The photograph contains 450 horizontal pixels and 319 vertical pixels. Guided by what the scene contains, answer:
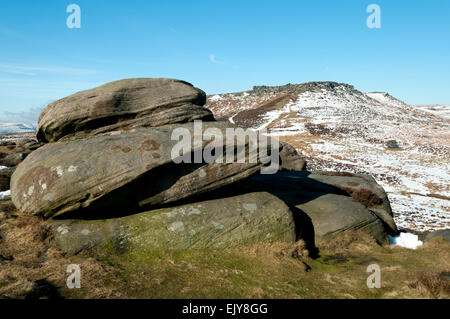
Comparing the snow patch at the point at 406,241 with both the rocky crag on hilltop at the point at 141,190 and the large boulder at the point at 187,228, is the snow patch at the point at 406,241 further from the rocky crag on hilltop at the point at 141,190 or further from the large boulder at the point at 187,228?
the large boulder at the point at 187,228

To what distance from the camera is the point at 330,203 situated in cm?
1955

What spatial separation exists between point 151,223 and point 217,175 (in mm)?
4303

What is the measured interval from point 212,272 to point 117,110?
11963 millimetres

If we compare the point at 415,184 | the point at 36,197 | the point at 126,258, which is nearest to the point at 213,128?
the point at 126,258

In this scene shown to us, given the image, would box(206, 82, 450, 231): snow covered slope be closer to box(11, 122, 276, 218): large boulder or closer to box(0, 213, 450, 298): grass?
box(0, 213, 450, 298): grass

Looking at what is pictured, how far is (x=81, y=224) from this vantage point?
1354 cm

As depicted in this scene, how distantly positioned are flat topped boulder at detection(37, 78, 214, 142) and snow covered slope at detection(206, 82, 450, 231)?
24.3 m

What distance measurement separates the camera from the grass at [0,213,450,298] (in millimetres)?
9992

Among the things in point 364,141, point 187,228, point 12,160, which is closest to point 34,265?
point 187,228

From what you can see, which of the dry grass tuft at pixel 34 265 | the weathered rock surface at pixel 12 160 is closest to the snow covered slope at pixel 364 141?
the dry grass tuft at pixel 34 265

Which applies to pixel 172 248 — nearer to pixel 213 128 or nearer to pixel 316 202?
pixel 213 128

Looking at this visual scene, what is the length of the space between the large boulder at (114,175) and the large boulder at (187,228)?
2.54 feet

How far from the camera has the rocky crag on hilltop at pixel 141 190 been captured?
13.4m

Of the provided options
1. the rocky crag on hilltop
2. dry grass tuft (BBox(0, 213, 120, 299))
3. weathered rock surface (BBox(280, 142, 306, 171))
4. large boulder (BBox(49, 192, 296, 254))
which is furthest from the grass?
weathered rock surface (BBox(280, 142, 306, 171))
